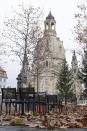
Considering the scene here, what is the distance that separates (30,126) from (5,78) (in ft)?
485

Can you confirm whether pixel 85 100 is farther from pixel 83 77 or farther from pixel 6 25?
pixel 6 25

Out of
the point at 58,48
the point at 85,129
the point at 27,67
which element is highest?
the point at 58,48

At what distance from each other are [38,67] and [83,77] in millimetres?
26362

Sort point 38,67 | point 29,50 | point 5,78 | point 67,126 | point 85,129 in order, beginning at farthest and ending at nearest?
point 5,78 → point 38,67 → point 29,50 → point 67,126 → point 85,129

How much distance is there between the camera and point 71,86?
92.8m

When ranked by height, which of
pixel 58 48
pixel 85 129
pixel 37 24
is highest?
pixel 58 48

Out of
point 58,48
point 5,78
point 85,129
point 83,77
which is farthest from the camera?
point 5,78

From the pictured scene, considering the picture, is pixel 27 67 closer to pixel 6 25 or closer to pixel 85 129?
pixel 6 25

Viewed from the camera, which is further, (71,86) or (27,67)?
(71,86)

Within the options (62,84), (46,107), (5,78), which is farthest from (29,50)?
(5,78)

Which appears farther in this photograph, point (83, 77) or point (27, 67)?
point (83, 77)

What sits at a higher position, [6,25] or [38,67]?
[6,25]

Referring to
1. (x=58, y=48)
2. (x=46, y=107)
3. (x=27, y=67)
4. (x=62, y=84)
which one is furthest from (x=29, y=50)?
(x=58, y=48)

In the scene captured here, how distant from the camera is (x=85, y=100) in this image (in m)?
94.9
